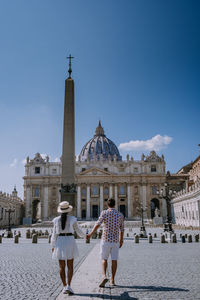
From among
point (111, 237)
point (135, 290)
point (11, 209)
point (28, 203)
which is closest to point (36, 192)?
point (28, 203)

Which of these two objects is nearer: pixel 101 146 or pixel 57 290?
pixel 57 290

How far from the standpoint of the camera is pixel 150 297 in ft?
16.9

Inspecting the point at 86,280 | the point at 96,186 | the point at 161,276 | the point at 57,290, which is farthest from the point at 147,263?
the point at 96,186

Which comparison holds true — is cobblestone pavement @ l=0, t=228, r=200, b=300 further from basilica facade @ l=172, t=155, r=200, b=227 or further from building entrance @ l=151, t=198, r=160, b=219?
building entrance @ l=151, t=198, r=160, b=219

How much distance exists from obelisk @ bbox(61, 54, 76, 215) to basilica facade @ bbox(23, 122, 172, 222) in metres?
52.2

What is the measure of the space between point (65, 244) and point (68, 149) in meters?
13.0

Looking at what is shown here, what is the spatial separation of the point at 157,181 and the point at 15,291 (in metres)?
66.7

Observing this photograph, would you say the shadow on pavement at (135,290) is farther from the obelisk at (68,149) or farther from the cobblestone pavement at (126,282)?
the obelisk at (68,149)

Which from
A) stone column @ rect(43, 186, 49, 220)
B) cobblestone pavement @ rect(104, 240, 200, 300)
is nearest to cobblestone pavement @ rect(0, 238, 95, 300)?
cobblestone pavement @ rect(104, 240, 200, 300)

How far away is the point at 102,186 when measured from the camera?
70438 millimetres

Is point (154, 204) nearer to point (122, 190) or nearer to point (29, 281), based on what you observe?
point (122, 190)

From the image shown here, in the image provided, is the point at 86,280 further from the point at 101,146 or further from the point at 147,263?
the point at 101,146

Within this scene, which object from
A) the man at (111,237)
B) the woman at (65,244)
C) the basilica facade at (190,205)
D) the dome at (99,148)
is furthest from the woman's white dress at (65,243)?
the dome at (99,148)

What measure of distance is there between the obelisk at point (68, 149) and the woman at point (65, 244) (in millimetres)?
11967
